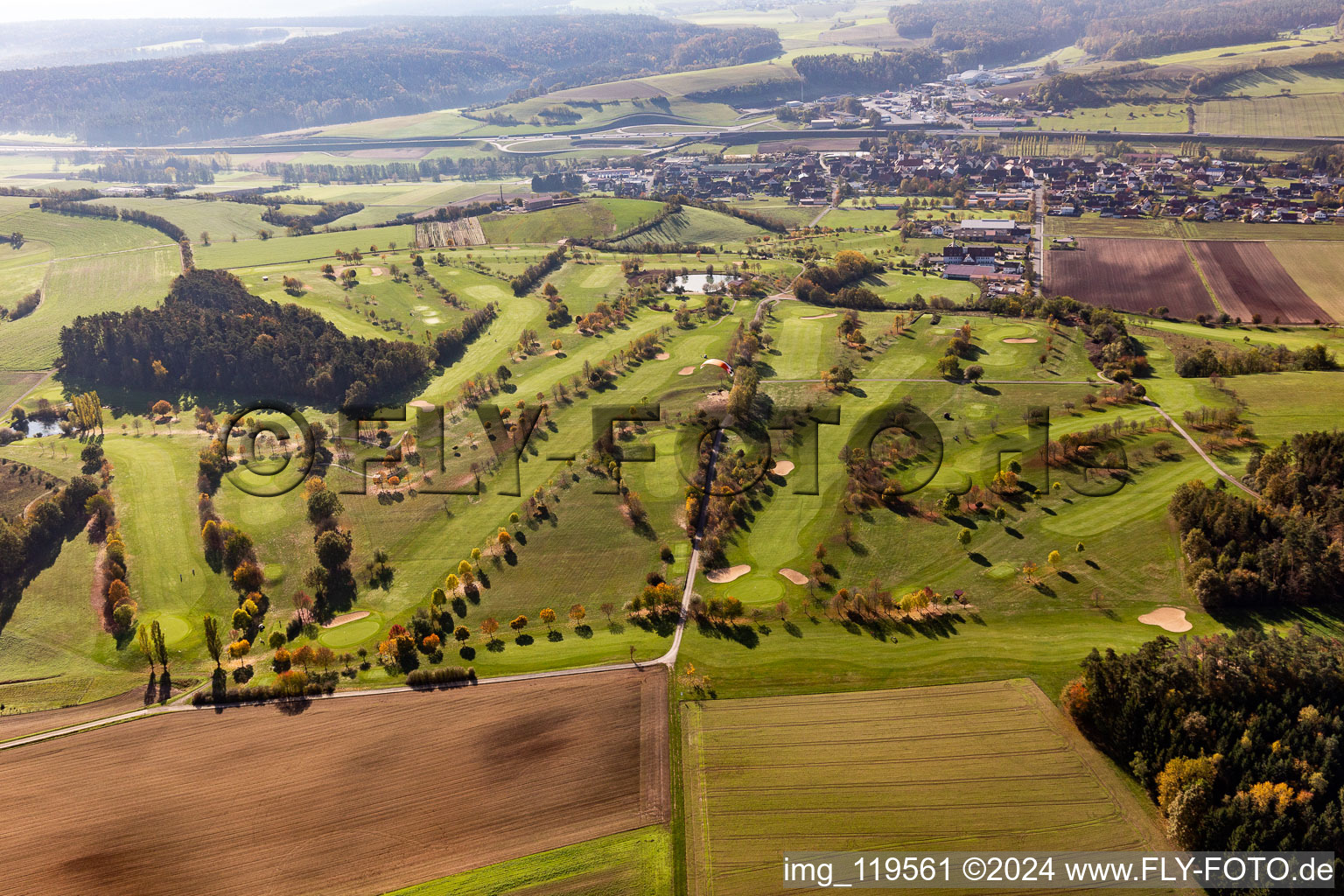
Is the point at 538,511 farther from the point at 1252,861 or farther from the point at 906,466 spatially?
the point at 1252,861

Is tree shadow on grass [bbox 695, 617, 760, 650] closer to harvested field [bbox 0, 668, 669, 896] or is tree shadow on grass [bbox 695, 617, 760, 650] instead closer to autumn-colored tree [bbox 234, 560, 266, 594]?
harvested field [bbox 0, 668, 669, 896]

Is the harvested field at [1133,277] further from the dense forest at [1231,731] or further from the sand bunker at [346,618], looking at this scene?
the sand bunker at [346,618]

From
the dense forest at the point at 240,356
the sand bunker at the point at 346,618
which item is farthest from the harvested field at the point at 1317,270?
the dense forest at the point at 240,356

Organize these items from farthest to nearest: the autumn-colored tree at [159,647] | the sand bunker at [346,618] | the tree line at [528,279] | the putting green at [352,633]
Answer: the tree line at [528,279] < the sand bunker at [346,618] < the putting green at [352,633] < the autumn-colored tree at [159,647]

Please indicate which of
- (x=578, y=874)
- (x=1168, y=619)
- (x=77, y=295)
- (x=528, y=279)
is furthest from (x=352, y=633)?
(x=77, y=295)

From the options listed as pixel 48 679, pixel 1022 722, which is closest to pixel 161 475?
pixel 48 679

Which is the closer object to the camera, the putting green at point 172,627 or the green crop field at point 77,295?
the putting green at point 172,627
